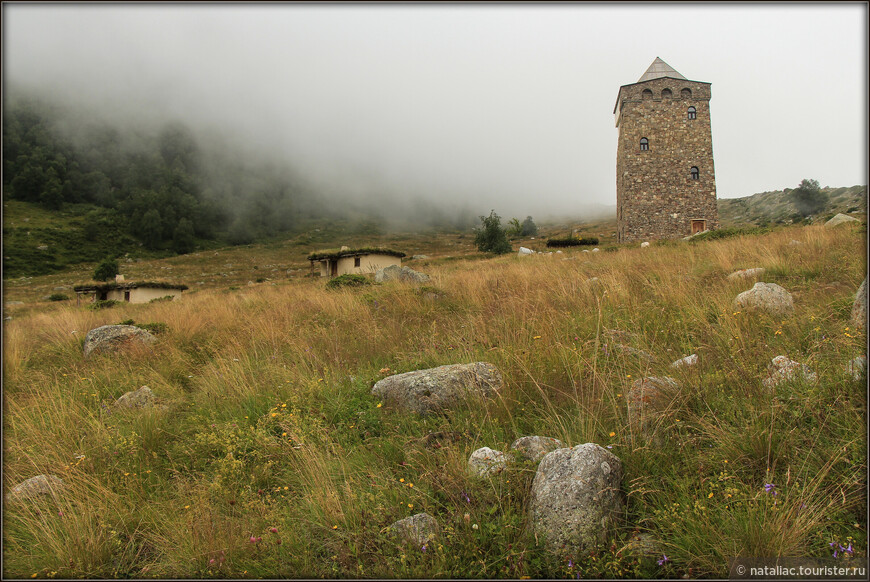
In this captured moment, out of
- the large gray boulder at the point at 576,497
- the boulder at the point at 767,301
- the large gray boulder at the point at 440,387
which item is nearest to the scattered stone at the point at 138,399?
the large gray boulder at the point at 440,387

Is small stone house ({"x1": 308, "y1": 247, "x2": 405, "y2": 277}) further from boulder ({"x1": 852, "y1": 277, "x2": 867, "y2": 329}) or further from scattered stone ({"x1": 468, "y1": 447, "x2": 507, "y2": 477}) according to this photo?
scattered stone ({"x1": 468, "y1": 447, "x2": 507, "y2": 477})

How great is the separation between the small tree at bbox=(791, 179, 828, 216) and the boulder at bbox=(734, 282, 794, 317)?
57.0m

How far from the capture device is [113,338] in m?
6.81

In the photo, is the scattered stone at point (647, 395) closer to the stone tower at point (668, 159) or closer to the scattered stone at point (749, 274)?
the scattered stone at point (749, 274)

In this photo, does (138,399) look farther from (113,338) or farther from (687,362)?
(687,362)

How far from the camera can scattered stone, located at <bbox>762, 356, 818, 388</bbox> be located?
2635 mm

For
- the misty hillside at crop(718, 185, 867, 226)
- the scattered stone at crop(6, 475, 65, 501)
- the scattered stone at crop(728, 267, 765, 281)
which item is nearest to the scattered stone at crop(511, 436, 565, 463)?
the scattered stone at crop(6, 475, 65, 501)

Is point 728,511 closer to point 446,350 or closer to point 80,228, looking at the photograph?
point 446,350

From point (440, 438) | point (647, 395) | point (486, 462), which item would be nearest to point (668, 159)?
point (647, 395)

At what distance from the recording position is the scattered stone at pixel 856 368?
2.50m

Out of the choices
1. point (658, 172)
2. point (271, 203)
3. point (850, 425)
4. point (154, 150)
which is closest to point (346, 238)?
point (271, 203)

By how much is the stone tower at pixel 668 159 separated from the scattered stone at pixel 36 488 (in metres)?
30.9

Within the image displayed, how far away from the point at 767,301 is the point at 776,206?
70689 mm

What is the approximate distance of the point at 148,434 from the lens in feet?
11.9
